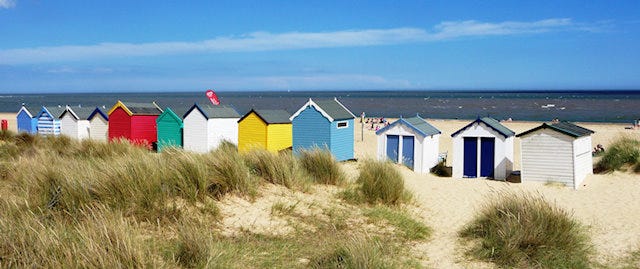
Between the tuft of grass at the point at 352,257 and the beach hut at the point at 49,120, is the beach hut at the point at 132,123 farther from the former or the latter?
the tuft of grass at the point at 352,257

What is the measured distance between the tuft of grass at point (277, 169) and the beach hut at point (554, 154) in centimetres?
678

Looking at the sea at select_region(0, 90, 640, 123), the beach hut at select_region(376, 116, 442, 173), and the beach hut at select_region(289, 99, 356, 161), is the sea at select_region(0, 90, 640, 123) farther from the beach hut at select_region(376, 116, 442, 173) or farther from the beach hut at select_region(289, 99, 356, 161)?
the beach hut at select_region(289, 99, 356, 161)

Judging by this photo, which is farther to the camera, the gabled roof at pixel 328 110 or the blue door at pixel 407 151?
the blue door at pixel 407 151

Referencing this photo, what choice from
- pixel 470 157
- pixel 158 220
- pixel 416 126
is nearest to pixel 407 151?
pixel 416 126

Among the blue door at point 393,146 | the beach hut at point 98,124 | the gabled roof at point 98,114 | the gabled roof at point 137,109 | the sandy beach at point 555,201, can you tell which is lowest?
the sandy beach at point 555,201

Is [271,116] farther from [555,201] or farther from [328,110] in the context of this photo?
[555,201]

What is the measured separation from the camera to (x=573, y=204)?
12453 millimetres

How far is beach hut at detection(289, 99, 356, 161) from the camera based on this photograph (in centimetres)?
1659

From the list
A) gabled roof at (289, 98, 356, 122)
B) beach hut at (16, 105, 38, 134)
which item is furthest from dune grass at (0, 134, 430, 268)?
beach hut at (16, 105, 38, 134)

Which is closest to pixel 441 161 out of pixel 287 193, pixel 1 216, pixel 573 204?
pixel 573 204

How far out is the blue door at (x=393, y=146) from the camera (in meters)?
16.9

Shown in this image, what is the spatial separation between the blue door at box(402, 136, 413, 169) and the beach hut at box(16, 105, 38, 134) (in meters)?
15.0

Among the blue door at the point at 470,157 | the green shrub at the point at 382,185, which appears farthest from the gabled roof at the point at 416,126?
the green shrub at the point at 382,185

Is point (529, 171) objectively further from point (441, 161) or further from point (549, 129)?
point (441, 161)
